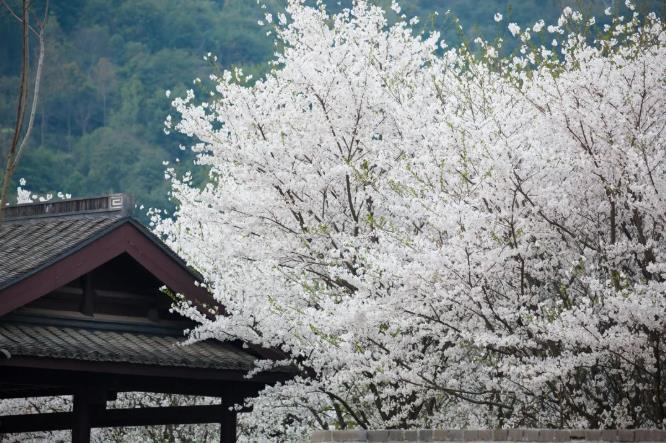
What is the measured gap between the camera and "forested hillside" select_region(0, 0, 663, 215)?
198 ft

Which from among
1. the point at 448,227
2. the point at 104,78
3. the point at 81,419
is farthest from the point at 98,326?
the point at 104,78

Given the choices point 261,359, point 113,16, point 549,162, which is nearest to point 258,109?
point 261,359

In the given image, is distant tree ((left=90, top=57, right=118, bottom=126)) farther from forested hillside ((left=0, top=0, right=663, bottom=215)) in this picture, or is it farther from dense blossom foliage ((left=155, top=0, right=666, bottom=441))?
dense blossom foliage ((left=155, top=0, right=666, bottom=441))

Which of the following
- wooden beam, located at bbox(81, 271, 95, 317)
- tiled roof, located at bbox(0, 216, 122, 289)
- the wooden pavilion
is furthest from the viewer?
wooden beam, located at bbox(81, 271, 95, 317)

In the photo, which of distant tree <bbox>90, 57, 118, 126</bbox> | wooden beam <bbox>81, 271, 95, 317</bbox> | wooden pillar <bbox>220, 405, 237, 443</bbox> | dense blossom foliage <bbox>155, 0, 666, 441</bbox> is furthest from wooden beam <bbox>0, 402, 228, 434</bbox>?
distant tree <bbox>90, 57, 118, 126</bbox>

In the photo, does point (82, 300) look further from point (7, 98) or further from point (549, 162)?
point (7, 98)

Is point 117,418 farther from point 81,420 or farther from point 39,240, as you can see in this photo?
point 39,240

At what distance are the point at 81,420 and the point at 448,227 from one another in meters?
4.54

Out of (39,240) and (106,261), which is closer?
(106,261)

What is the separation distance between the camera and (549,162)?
1056cm

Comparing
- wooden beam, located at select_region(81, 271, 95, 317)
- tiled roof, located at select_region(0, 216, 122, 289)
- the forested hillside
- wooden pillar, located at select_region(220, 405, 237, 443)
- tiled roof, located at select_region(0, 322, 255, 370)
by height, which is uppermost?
the forested hillside

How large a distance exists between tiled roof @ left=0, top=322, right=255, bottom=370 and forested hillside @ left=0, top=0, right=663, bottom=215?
39.1m

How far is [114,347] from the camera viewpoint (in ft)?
36.4

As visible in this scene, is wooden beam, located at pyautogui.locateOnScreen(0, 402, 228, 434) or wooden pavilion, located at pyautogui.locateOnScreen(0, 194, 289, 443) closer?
wooden pavilion, located at pyautogui.locateOnScreen(0, 194, 289, 443)
